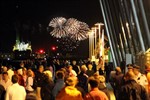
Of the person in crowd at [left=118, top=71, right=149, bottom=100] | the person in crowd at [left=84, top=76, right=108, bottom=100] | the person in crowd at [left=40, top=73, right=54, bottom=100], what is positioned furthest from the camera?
the person in crowd at [left=40, top=73, right=54, bottom=100]

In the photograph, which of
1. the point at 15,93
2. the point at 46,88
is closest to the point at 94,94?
the point at 15,93

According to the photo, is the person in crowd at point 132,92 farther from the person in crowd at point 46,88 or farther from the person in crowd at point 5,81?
the person in crowd at point 5,81

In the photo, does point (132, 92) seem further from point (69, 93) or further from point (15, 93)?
point (15, 93)

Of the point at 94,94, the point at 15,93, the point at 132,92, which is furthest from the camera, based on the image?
the point at 15,93

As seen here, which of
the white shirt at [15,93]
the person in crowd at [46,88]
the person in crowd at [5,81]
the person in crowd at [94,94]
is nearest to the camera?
the person in crowd at [94,94]

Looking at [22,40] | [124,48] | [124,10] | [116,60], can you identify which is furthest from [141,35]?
[22,40]

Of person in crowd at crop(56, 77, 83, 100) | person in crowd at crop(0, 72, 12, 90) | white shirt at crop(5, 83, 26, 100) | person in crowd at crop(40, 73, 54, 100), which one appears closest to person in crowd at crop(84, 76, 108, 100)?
person in crowd at crop(56, 77, 83, 100)

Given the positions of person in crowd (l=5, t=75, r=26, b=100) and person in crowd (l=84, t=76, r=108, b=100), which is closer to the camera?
person in crowd (l=84, t=76, r=108, b=100)

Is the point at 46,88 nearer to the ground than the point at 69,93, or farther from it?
farther from it

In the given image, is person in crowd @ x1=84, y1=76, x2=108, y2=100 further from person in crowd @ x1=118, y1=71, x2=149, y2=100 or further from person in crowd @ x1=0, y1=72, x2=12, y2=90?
person in crowd @ x1=0, y1=72, x2=12, y2=90

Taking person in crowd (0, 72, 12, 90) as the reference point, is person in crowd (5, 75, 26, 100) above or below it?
below

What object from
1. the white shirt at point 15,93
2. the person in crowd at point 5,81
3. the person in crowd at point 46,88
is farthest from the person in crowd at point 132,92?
the person in crowd at point 5,81

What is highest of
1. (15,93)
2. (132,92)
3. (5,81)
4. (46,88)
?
(5,81)

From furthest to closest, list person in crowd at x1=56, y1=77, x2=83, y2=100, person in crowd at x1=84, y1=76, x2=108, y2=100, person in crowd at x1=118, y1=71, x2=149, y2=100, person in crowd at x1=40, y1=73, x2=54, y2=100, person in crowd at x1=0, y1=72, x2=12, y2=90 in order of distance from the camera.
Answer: person in crowd at x1=0, y1=72, x2=12, y2=90 → person in crowd at x1=40, y1=73, x2=54, y2=100 → person in crowd at x1=118, y1=71, x2=149, y2=100 → person in crowd at x1=56, y1=77, x2=83, y2=100 → person in crowd at x1=84, y1=76, x2=108, y2=100
